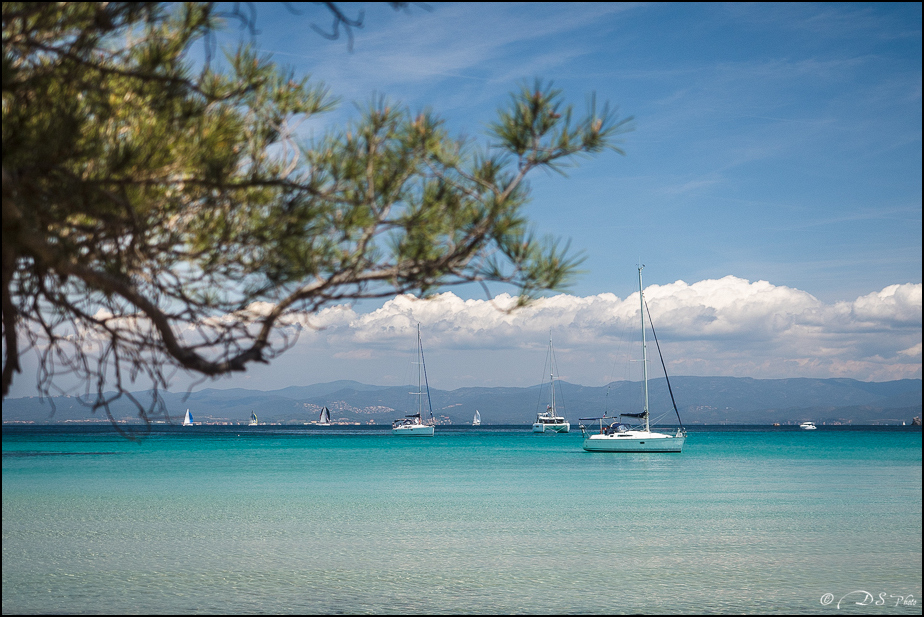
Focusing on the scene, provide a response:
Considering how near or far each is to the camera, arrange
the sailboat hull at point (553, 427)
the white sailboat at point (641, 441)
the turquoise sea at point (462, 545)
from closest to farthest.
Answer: the turquoise sea at point (462, 545), the white sailboat at point (641, 441), the sailboat hull at point (553, 427)

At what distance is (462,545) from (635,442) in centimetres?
2539

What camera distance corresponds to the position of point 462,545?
13.5 meters

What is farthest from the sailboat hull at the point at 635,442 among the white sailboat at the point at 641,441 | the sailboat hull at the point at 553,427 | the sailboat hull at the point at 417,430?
the sailboat hull at the point at 553,427

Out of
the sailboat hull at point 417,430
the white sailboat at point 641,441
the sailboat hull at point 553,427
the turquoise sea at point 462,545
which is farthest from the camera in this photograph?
the sailboat hull at point 553,427

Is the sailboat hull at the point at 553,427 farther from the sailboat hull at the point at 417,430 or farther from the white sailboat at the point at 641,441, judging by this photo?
the white sailboat at the point at 641,441

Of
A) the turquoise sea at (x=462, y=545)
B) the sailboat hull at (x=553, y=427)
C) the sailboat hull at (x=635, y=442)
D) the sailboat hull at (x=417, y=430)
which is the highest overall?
the turquoise sea at (x=462, y=545)

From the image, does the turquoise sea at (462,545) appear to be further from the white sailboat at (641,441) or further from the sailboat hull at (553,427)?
the sailboat hull at (553,427)

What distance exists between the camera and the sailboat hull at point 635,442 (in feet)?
120

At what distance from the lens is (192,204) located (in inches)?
158

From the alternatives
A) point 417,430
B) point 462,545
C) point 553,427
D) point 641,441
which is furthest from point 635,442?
point 553,427

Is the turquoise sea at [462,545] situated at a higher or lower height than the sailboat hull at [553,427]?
higher

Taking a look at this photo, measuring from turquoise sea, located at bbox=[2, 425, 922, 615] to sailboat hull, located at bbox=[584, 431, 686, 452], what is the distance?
990cm

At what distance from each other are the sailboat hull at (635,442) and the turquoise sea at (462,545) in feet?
32.5

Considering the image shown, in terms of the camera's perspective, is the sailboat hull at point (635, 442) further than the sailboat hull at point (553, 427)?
No
